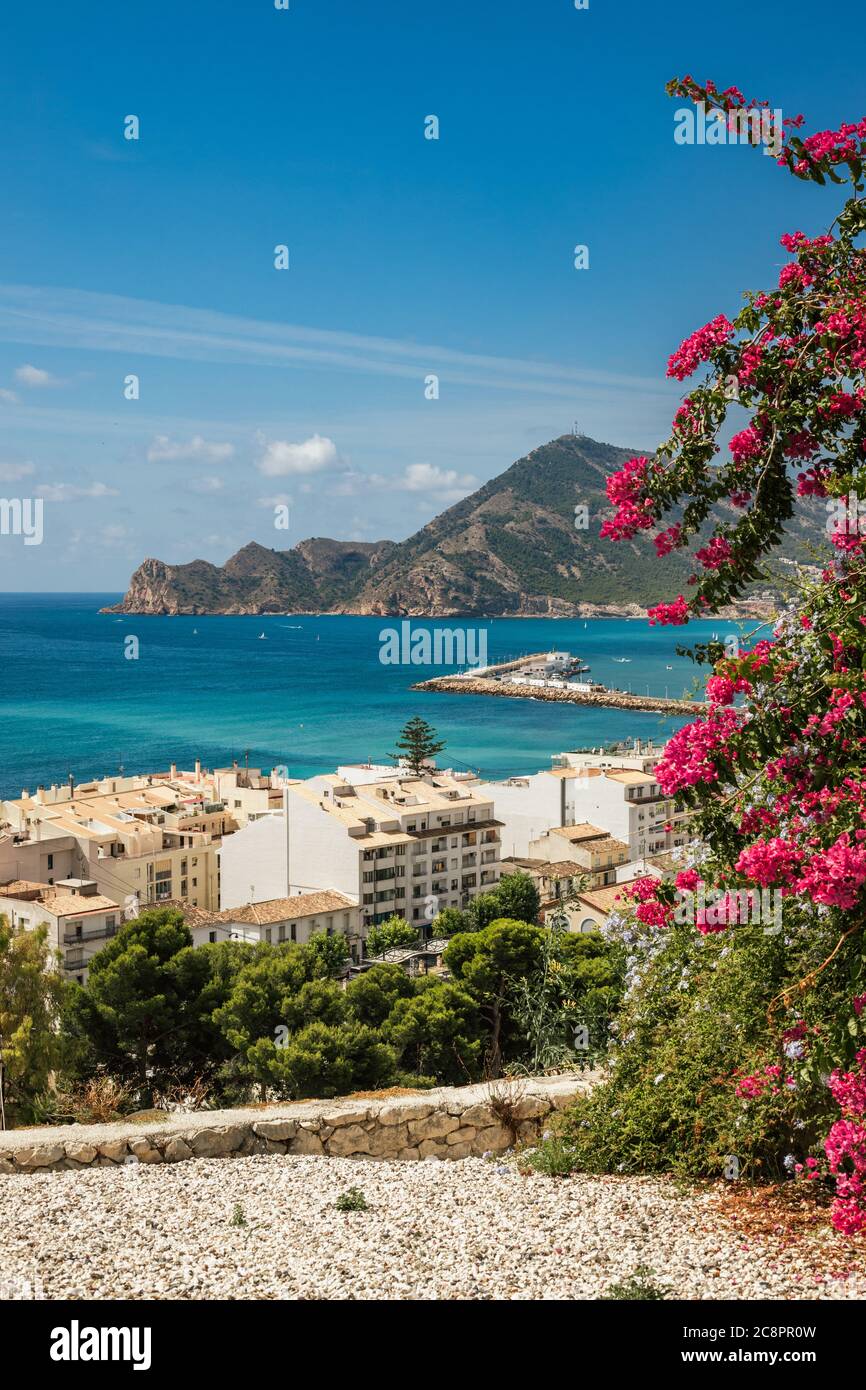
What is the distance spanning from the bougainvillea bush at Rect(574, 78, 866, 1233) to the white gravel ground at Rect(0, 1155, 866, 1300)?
18.3 inches

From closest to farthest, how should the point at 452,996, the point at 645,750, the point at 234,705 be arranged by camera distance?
the point at 452,996, the point at 645,750, the point at 234,705

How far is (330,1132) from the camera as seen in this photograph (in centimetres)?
760

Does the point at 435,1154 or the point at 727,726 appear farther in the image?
the point at 435,1154

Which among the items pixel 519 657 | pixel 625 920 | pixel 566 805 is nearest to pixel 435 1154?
pixel 625 920

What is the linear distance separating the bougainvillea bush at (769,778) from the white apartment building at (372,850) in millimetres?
28682

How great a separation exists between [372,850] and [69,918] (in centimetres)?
1047

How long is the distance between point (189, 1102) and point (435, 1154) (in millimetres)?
7970

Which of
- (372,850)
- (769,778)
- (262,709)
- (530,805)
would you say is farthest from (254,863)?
(262,709)

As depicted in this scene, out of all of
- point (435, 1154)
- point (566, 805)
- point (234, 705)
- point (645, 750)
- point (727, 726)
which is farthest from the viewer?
point (234, 705)

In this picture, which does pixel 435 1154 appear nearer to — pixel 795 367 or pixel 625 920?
pixel 625 920

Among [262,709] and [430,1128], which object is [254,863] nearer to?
[430,1128]

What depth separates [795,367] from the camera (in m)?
4.99

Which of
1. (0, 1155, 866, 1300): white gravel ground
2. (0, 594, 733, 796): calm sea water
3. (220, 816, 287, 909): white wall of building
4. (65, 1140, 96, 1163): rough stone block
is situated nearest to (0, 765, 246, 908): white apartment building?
(220, 816, 287, 909): white wall of building
